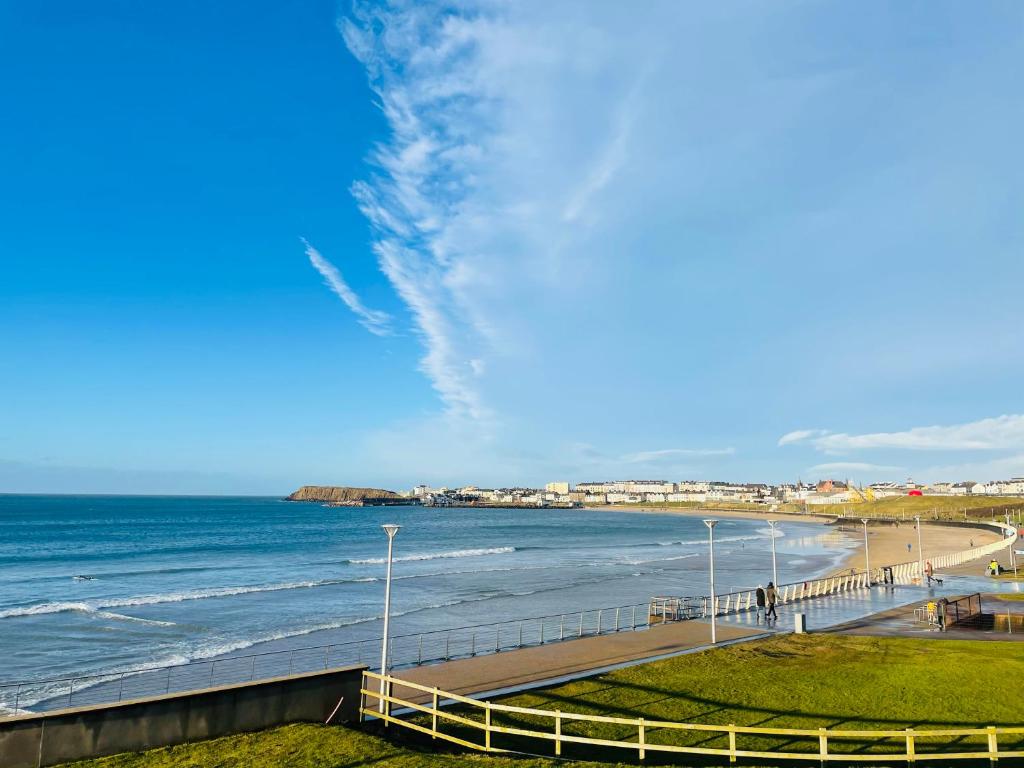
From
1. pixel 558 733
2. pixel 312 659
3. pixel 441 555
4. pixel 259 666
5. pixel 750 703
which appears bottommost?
pixel 441 555

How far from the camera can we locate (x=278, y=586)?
50.9 meters

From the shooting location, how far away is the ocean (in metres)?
32.0

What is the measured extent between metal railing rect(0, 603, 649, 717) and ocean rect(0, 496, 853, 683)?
2.48 meters

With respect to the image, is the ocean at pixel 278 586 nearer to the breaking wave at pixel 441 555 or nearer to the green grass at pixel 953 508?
the breaking wave at pixel 441 555

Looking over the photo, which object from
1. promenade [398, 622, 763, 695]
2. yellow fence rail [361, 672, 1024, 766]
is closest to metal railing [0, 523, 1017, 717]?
promenade [398, 622, 763, 695]

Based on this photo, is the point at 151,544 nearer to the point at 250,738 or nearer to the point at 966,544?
the point at 250,738

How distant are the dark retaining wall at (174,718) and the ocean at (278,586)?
1585 centimetres

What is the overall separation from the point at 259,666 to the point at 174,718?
1349 cm

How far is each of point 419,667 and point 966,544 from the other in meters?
87.4

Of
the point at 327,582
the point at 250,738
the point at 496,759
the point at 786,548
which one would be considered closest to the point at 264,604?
the point at 327,582

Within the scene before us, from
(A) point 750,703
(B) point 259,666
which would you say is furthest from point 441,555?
(A) point 750,703

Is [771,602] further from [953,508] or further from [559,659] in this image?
[953,508]

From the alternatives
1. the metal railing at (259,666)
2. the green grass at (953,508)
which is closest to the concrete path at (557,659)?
the metal railing at (259,666)

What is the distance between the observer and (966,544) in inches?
3310
